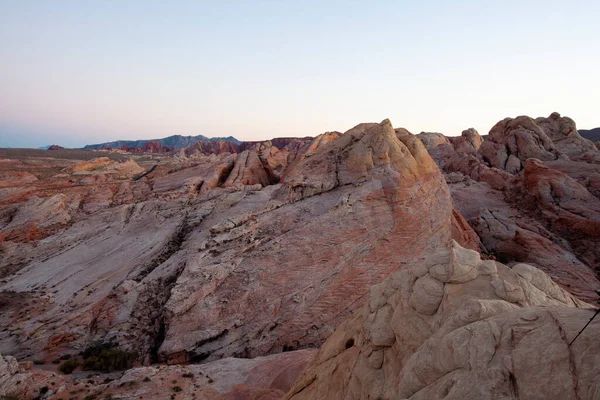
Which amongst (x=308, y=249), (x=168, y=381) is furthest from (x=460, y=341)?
(x=308, y=249)

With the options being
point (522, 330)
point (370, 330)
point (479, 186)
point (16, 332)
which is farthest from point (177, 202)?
point (479, 186)

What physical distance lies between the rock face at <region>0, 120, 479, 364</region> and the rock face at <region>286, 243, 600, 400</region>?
8269 millimetres

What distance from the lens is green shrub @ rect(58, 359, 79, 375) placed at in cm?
1609

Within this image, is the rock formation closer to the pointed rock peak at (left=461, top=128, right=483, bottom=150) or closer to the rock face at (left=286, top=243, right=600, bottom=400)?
the rock face at (left=286, top=243, right=600, bottom=400)

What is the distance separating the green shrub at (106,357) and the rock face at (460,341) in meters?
11.0

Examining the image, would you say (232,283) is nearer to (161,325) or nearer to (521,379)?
(161,325)

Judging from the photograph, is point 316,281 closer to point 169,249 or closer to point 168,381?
point 168,381

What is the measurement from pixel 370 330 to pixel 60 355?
696 inches

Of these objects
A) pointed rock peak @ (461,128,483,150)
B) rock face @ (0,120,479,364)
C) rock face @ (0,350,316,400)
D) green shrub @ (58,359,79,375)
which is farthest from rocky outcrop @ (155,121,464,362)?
pointed rock peak @ (461,128,483,150)

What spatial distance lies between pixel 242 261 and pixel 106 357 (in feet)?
28.2

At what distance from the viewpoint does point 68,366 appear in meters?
Result: 16.2

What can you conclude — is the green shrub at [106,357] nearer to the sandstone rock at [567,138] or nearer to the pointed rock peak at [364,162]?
the pointed rock peak at [364,162]

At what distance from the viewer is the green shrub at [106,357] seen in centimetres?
1641

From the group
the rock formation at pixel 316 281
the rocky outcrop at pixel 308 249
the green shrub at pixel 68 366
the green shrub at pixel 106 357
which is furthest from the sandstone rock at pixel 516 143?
the green shrub at pixel 68 366
